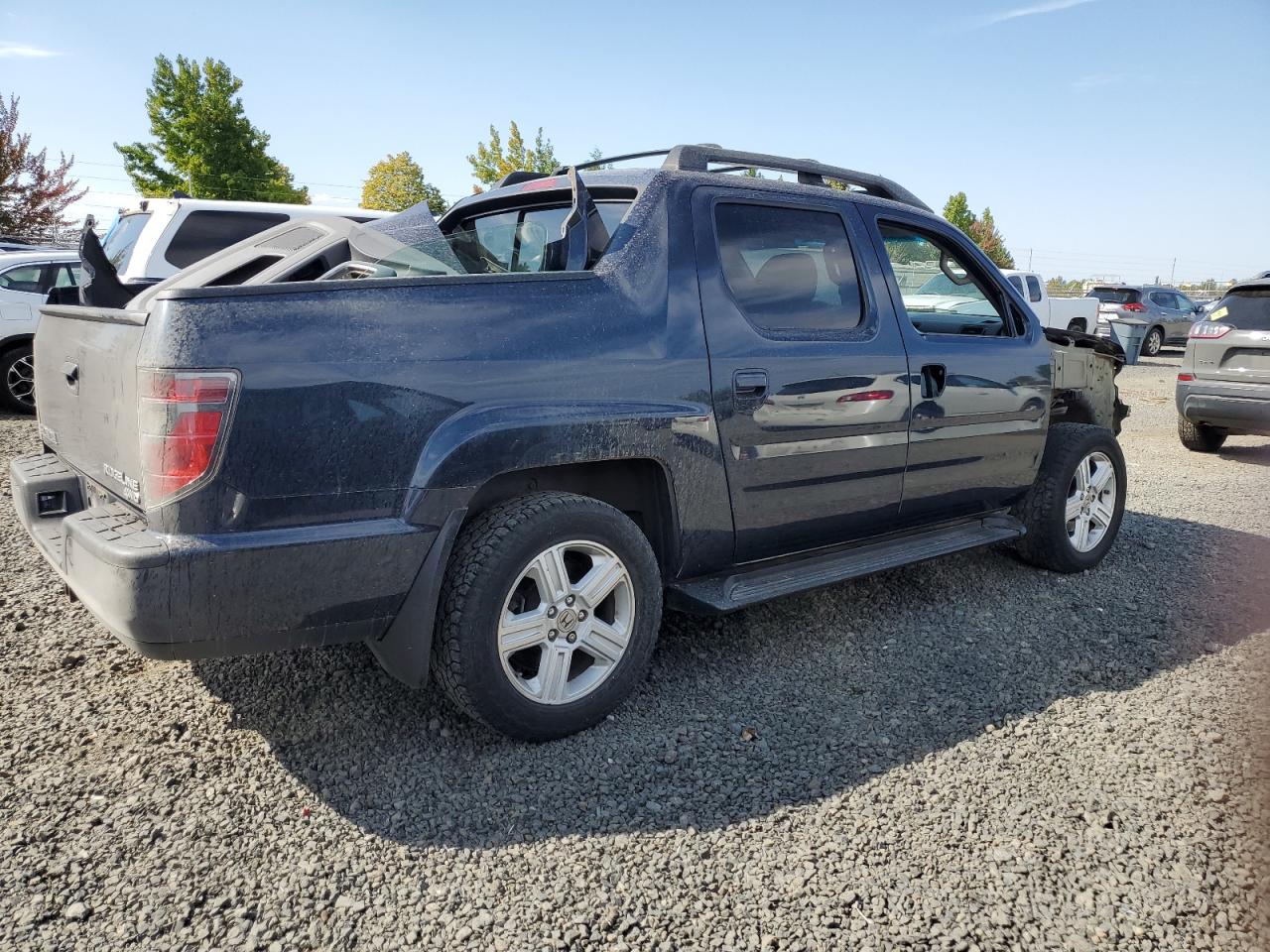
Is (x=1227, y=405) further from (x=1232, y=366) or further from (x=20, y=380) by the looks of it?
(x=20, y=380)

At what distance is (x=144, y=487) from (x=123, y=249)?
23.8ft

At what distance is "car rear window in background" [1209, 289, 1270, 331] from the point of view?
8312 mm

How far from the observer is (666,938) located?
6.86 ft

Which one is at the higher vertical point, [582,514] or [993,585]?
[582,514]

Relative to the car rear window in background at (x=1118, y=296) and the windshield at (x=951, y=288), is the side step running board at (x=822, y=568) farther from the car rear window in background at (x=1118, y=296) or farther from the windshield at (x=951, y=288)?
the car rear window in background at (x=1118, y=296)

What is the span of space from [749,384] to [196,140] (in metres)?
33.3

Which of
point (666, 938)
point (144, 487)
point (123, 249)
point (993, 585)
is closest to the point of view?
point (666, 938)

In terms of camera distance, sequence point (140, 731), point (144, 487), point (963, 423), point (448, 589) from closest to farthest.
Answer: point (144, 487) → point (448, 589) → point (140, 731) → point (963, 423)

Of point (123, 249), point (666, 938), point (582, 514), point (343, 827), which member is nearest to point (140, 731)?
point (343, 827)

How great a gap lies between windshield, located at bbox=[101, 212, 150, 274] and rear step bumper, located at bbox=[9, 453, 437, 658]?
6607 mm

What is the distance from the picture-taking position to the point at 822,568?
3559 millimetres

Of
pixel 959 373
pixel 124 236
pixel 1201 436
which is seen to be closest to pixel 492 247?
pixel 959 373

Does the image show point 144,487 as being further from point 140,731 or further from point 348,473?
point 140,731

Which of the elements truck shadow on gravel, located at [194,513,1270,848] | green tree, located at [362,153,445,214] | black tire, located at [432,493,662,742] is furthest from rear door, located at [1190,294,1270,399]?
green tree, located at [362,153,445,214]
